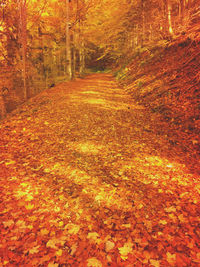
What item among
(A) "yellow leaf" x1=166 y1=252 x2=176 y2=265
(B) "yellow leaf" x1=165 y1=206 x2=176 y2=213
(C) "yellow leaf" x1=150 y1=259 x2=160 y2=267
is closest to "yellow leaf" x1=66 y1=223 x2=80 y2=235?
(C) "yellow leaf" x1=150 y1=259 x2=160 y2=267

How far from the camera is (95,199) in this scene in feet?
10.5

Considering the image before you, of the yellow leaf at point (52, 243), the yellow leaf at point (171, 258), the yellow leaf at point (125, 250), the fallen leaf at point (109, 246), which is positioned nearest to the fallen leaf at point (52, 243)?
the yellow leaf at point (52, 243)

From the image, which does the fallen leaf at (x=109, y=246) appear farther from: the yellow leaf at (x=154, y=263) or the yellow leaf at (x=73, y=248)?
the yellow leaf at (x=154, y=263)

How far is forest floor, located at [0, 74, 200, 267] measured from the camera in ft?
7.55

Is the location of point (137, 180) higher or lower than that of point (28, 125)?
lower

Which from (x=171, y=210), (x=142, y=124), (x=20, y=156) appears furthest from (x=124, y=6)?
(x=171, y=210)

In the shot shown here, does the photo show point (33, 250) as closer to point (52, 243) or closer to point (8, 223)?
point (52, 243)

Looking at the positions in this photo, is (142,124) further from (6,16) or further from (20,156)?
(6,16)

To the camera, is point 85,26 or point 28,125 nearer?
point 28,125

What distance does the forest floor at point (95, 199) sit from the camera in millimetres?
2303

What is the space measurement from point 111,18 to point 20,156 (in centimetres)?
2144

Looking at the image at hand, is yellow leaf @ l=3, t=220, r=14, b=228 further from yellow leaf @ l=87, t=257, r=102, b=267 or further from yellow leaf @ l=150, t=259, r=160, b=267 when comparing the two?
yellow leaf @ l=150, t=259, r=160, b=267

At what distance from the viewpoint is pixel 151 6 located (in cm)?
1449

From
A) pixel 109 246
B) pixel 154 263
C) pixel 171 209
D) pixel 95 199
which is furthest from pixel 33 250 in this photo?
pixel 171 209
